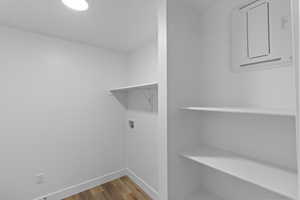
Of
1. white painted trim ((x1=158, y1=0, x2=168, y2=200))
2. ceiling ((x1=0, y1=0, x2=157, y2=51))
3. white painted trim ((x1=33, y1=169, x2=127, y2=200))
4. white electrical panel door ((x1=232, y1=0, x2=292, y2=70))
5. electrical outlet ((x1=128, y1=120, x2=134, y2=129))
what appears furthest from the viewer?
electrical outlet ((x1=128, y1=120, x2=134, y2=129))

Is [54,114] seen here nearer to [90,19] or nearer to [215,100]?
[90,19]

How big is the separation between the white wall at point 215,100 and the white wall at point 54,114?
1558 millimetres

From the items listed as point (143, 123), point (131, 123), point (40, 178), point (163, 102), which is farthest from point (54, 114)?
point (163, 102)

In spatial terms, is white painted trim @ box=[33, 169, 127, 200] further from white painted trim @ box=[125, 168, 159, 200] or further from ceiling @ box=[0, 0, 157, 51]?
ceiling @ box=[0, 0, 157, 51]

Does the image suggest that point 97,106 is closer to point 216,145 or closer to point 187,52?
point 187,52

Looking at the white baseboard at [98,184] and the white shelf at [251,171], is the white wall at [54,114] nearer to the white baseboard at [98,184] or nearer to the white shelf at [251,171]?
the white baseboard at [98,184]

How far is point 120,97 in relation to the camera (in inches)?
100

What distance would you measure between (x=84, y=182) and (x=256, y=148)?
7.84ft

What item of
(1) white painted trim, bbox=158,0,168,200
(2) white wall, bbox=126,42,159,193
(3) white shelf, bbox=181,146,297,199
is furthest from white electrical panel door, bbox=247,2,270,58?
(2) white wall, bbox=126,42,159,193

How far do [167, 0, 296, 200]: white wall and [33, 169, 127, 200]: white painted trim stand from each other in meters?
1.59

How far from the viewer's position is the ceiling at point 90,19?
1.28 m

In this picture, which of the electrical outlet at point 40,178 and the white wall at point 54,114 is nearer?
the white wall at point 54,114

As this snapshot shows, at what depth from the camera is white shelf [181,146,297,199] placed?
2.33 ft

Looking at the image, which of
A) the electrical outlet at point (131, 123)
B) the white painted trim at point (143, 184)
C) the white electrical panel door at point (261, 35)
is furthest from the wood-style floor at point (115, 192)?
the white electrical panel door at point (261, 35)
